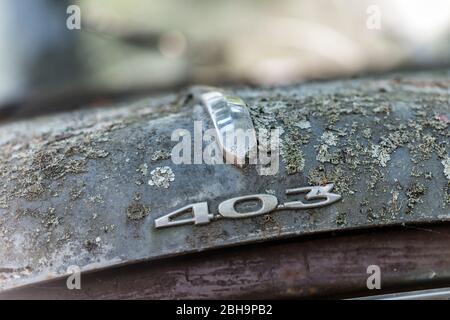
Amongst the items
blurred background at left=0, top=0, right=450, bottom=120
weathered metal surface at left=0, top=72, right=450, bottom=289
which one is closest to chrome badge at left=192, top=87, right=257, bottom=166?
weathered metal surface at left=0, top=72, right=450, bottom=289

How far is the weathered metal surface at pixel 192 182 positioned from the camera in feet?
2.04

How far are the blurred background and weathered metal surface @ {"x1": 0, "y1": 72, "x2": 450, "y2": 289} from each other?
0.66 metres

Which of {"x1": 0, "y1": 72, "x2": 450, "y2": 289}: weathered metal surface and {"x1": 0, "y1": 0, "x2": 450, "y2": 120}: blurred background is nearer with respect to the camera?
{"x1": 0, "y1": 72, "x2": 450, "y2": 289}: weathered metal surface

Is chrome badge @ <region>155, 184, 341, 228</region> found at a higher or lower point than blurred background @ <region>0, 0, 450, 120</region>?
lower

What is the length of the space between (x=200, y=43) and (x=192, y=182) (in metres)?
0.92

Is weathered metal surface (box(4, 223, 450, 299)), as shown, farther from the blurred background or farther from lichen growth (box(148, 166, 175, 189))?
the blurred background

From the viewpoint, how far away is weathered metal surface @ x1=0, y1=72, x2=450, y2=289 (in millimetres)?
621

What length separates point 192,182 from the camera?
0.66 meters

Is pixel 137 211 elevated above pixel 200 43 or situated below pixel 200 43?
below

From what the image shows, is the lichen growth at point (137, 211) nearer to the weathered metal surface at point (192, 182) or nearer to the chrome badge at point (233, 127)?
the weathered metal surface at point (192, 182)

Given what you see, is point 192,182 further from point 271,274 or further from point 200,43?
point 200,43

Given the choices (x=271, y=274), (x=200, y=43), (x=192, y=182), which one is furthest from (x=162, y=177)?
(x=200, y=43)

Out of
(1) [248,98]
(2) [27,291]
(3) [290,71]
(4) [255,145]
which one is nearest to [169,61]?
(3) [290,71]

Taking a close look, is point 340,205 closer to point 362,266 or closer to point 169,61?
point 362,266
